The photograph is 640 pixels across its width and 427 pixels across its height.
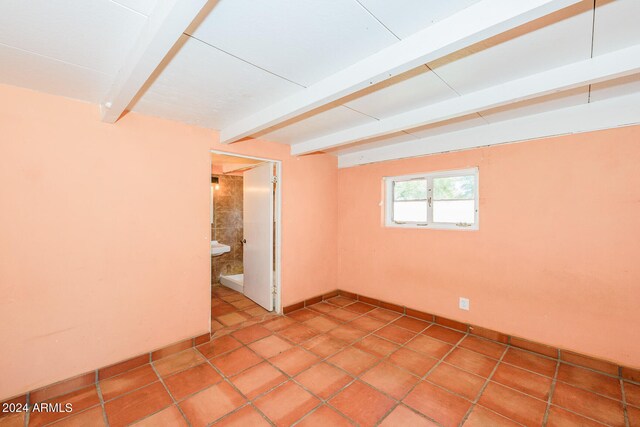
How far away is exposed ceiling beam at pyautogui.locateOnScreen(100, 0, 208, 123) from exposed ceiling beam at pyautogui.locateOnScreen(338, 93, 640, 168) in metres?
2.78

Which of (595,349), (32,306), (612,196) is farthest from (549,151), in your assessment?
(32,306)

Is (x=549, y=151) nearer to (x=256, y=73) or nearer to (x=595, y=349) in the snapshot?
(x=595, y=349)

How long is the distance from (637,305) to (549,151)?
4.61ft

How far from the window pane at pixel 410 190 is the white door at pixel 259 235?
173cm

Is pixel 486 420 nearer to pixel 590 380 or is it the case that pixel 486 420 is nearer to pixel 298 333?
pixel 590 380

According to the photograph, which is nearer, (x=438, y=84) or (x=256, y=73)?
(x=256, y=73)

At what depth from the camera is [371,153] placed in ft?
12.3

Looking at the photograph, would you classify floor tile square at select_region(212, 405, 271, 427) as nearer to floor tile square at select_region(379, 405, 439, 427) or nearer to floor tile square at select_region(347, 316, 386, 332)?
floor tile square at select_region(379, 405, 439, 427)

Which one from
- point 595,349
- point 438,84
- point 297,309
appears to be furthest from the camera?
point 297,309

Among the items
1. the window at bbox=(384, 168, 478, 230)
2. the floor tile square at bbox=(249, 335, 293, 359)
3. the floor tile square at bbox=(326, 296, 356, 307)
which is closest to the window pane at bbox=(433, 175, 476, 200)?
the window at bbox=(384, 168, 478, 230)

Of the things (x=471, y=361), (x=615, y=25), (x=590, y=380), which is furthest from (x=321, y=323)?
(x=615, y=25)

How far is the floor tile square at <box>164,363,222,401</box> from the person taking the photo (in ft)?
6.62

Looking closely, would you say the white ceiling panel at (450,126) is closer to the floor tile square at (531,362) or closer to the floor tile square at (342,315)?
the floor tile square at (531,362)

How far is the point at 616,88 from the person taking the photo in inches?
75.7
